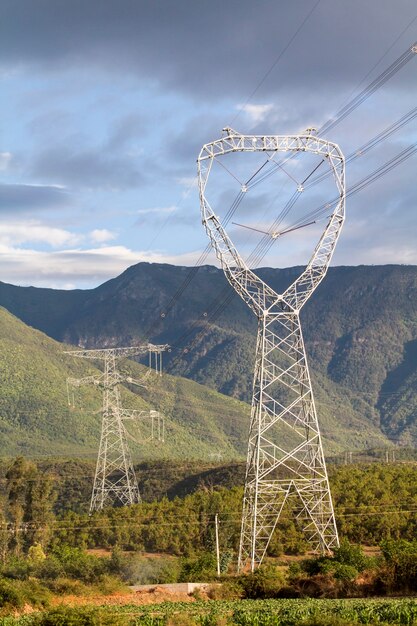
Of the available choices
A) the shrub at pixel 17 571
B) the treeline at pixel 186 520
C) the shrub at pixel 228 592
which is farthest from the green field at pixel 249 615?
the treeline at pixel 186 520

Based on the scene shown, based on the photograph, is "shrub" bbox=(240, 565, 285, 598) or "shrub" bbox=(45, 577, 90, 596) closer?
"shrub" bbox=(240, 565, 285, 598)

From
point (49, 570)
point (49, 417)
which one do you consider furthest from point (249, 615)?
point (49, 417)

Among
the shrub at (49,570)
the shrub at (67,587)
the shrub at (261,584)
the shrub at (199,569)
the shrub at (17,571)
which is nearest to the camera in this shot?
the shrub at (261,584)

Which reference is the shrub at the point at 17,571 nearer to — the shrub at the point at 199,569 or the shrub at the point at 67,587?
the shrub at the point at 67,587

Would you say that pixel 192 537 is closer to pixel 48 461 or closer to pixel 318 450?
pixel 318 450

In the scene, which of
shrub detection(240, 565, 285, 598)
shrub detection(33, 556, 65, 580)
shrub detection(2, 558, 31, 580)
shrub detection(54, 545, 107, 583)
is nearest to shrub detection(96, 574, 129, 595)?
shrub detection(54, 545, 107, 583)

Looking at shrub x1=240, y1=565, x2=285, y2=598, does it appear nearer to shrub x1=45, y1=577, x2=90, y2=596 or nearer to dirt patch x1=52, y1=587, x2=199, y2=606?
dirt patch x1=52, y1=587, x2=199, y2=606

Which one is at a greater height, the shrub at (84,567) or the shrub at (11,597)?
the shrub at (84,567)

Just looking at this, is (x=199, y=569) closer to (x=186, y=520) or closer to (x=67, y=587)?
(x=67, y=587)

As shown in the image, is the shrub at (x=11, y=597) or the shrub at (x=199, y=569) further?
the shrub at (x=199, y=569)

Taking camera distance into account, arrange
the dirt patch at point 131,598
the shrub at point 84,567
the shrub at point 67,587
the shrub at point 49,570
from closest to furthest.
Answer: the dirt patch at point 131,598
the shrub at point 67,587
the shrub at point 49,570
the shrub at point 84,567

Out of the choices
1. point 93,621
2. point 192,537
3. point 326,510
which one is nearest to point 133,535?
point 192,537

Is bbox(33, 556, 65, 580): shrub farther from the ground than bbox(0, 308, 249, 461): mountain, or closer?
closer
